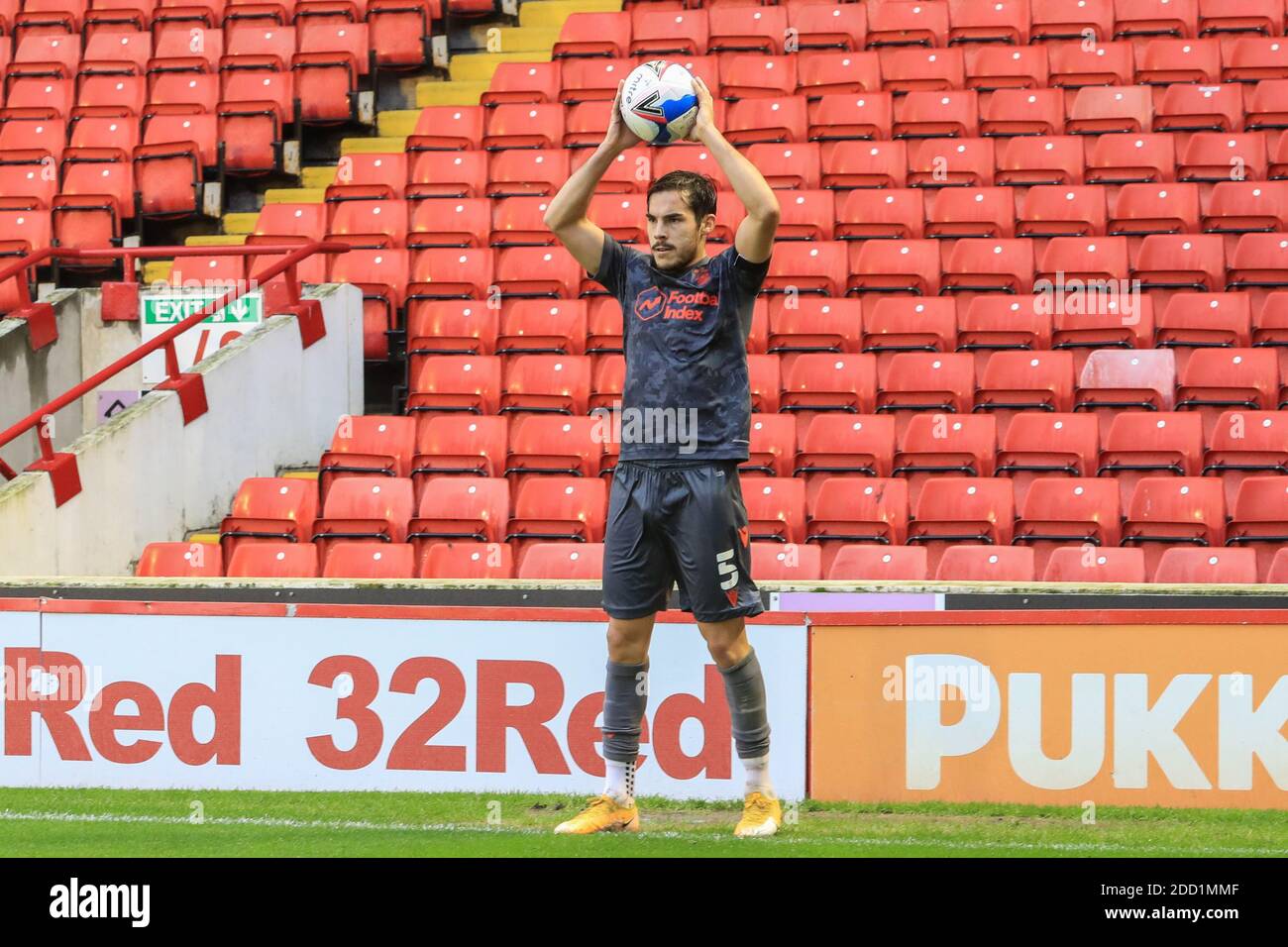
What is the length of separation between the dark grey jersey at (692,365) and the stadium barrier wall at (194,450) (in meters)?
5.16

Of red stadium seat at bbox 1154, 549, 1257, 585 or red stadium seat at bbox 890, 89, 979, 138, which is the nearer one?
red stadium seat at bbox 1154, 549, 1257, 585

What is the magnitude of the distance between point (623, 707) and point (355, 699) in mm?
1755

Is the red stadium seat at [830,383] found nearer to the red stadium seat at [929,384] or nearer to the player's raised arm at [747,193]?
the red stadium seat at [929,384]

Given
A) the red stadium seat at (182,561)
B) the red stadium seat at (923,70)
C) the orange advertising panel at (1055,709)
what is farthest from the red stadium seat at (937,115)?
the orange advertising panel at (1055,709)

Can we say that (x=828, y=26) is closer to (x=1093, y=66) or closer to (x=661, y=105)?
(x=1093, y=66)

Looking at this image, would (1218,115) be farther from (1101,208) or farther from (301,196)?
(301,196)

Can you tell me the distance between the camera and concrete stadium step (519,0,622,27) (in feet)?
50.2

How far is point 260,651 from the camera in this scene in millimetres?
6977

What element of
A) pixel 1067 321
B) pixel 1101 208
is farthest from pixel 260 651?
pixel 1101 208

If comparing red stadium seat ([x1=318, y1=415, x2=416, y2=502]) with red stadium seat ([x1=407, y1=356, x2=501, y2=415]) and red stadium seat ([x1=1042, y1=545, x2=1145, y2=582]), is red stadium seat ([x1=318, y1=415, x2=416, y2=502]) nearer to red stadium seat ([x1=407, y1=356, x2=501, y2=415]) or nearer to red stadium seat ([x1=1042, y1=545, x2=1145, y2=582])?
red stadium seat ([x1=407, y1=356, x2=501, y2=415])

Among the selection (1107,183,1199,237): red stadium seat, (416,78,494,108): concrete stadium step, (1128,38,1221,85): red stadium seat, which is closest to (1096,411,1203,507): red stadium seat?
(1107,183,1199,237): red stadium seat

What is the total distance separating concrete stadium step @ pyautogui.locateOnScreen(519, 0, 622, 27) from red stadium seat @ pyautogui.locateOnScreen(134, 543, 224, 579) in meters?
7.51

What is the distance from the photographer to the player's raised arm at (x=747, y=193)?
5203 mm

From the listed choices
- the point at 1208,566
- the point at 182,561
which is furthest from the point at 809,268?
the point at 182,561
